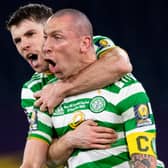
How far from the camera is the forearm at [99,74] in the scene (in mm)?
2973

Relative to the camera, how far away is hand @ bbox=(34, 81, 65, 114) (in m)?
3.01

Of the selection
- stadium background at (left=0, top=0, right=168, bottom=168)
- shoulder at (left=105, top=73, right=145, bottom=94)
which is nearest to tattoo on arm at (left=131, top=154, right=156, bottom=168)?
shoulder at (left=105, top=73, right=145, bottom=94)

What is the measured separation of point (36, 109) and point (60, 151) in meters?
0.19

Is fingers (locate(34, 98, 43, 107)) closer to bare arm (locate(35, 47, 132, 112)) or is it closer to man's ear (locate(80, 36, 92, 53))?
bare arm (locate(35, 47, 132, 112))

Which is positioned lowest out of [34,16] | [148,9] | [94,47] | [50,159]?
[50,159]

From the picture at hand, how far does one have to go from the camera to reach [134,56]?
17.5 feet

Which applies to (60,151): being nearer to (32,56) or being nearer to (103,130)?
(103,130)

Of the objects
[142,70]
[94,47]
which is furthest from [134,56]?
[94,47]

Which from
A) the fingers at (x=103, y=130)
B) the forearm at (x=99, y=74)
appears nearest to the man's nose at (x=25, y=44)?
the forearm at (x=99, y=74)

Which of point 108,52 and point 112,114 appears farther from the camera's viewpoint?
point 108,52

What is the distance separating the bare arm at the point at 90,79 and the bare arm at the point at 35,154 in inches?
5.1

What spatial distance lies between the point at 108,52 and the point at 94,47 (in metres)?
0.07

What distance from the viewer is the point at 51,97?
3029mm

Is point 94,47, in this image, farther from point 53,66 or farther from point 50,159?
point 50,159
